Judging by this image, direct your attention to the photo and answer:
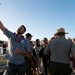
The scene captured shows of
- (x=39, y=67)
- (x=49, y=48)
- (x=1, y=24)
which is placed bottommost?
(x=39, y=67)

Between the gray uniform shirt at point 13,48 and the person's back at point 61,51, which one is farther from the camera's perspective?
the person's back at point 61,51

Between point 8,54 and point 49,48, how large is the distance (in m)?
1.01

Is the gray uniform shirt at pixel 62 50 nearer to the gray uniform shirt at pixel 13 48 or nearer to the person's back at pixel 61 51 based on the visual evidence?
the person's back at pixel 61 51

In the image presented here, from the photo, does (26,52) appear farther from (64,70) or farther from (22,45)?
(64,70)

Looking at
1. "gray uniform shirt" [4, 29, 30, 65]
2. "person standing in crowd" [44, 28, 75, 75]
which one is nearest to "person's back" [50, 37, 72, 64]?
"person standing in crowd" [44, 28, 75, 75]

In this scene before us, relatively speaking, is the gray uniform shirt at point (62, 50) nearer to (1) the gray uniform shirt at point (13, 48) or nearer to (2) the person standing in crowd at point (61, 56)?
(2) the person standing in crowd at point (61, 56)

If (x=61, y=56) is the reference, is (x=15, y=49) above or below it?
above

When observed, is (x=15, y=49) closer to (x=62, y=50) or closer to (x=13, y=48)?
(x=13, y=48)

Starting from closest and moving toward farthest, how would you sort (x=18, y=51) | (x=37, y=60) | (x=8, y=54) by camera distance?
(x=18, y=51)
(x=8, y=54)
(x=37, y=60)

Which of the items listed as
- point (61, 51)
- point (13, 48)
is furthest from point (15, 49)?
point (61, 51)

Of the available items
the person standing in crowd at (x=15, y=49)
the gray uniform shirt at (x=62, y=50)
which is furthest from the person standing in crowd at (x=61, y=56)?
the person standing in crowd at (x=15, y=49)

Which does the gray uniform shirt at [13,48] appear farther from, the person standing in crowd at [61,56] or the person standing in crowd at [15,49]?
the person standing in crowd at [61,56]

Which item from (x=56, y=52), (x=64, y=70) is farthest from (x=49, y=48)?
(x=64, y=70)

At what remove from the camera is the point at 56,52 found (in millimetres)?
5660
